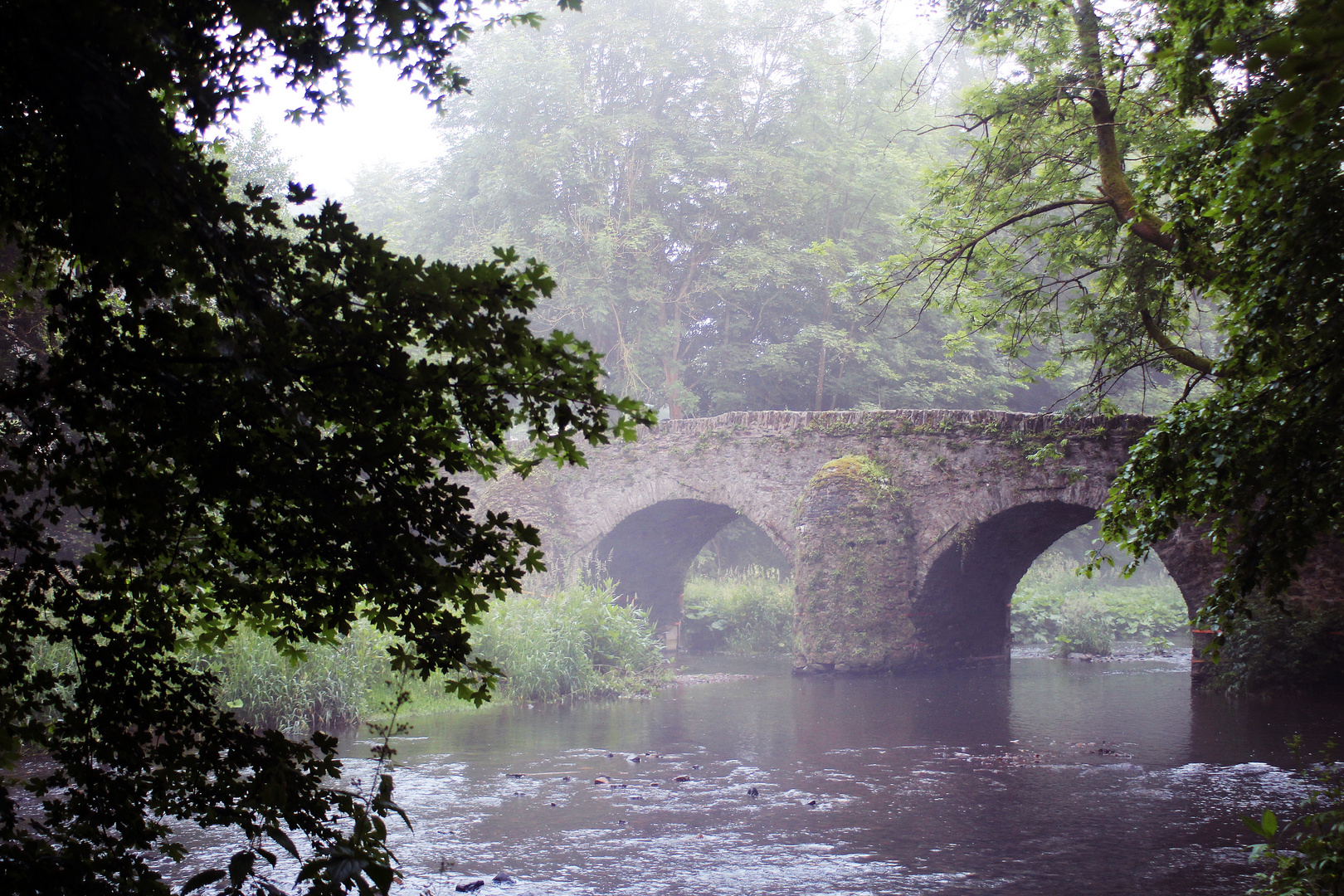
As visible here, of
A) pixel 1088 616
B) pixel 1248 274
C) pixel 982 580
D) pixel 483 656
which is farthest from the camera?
pixel 1088 616

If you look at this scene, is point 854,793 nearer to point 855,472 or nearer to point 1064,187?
point 1064,187

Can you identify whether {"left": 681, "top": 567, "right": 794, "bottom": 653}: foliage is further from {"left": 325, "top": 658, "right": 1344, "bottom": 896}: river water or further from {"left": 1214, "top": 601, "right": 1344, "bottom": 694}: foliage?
{"left": 1214, "top": 601, "right": 1344, "bottom": 694}: foliage

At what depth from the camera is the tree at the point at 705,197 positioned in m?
24.7

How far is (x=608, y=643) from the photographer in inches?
517

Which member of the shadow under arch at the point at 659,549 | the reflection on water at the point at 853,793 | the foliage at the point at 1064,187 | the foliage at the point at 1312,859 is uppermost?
the foliage at the point at 1064,187

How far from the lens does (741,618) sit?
1975cm

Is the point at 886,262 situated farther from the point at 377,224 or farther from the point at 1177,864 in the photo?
the point at 377,224

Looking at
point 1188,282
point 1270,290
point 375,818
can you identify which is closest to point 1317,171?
point 1270,290

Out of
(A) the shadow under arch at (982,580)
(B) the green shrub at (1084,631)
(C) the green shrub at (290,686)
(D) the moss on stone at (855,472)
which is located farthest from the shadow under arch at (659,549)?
(C) the green shrub at (290,686)

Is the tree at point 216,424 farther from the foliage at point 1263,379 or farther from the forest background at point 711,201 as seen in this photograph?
the forest background at point 711,201

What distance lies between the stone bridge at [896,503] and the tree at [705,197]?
26.9 feet

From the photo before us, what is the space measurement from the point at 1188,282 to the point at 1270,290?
1418 mm

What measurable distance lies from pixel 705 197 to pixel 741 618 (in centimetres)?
1165

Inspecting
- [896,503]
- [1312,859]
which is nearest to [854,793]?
[1312,859]
